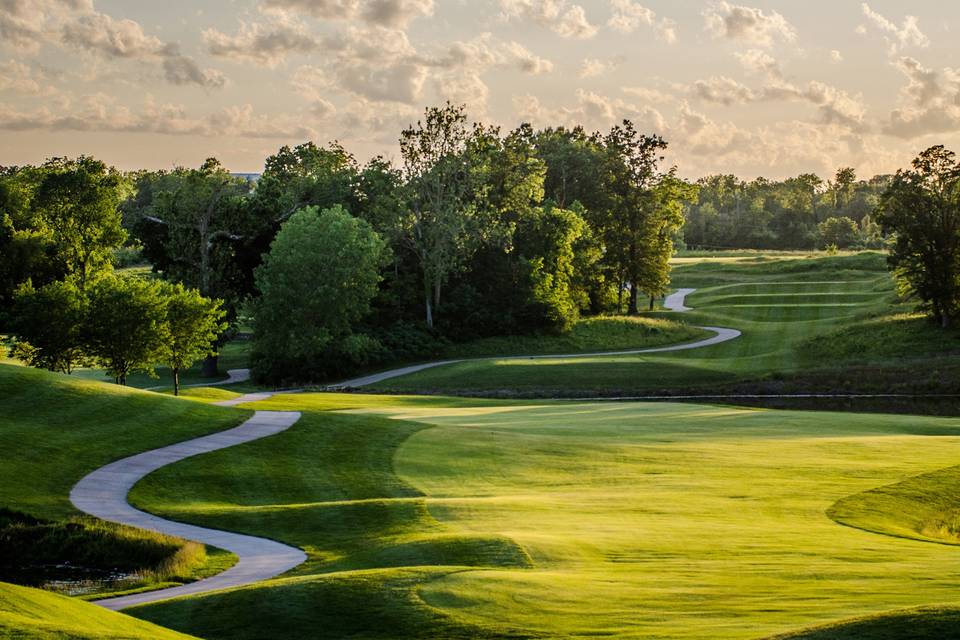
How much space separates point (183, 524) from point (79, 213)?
154 feet

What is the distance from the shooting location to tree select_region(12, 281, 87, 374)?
41938mm

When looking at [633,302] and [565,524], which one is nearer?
[565,524]

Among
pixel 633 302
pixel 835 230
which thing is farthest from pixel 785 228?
pixel 633 302

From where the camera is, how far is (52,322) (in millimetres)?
41906

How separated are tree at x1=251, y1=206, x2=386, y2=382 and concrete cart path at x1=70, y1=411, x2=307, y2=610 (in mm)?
32909

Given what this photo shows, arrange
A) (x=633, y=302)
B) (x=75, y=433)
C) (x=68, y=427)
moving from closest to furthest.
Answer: (x=75, y=433) → (x=68, y=427) → (x=633, y=302)

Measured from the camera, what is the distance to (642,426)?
33.6 metres

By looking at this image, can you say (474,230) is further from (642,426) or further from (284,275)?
(642,426)

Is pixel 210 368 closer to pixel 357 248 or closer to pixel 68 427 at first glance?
pixel 357 248

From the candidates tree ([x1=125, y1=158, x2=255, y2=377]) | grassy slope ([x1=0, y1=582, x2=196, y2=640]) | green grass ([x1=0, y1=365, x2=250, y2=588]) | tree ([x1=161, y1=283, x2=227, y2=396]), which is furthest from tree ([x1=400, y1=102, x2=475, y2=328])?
grassy slope ([x1=0, y1=582, x2=196, y2=640])

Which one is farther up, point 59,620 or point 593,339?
point 59,620

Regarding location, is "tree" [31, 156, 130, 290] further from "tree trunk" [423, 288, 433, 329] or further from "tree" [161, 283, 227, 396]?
"tree trunk" [423, 288, 433, 329]

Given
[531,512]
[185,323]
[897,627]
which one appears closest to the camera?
[897,627]

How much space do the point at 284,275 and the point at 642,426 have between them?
33.4 meters
